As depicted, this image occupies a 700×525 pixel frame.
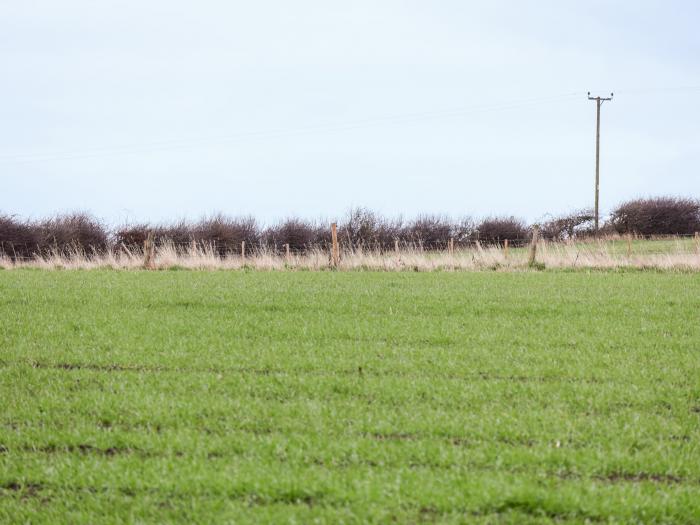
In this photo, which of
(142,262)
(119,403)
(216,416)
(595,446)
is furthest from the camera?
(142,262)

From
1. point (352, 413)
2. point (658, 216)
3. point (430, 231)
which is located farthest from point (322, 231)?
point (352, 413)

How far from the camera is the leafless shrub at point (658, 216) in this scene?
48.8 m

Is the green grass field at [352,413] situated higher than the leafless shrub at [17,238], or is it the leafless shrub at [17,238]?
the leafless shrub at [17,238]

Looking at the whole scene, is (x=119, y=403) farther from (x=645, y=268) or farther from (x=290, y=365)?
(x=645, y=268)

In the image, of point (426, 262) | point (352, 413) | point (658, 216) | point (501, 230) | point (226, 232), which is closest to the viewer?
point (352, 413)

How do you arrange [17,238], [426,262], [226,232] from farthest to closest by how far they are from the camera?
[226,232] < [17,238] < [426,262]

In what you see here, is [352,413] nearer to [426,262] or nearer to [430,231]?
[426,262]

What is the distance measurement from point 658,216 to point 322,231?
77.1 ft

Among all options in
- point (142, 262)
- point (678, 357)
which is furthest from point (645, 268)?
point (142, 262)

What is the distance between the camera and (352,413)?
22.0 feet

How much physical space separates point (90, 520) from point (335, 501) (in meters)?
1.59

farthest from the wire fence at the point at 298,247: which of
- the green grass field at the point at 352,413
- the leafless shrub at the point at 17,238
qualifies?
the green grass field at the point at 352,413

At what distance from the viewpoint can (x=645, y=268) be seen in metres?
23.7

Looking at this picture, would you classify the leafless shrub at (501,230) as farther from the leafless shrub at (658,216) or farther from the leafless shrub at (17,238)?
the leafless shrub at (17,238)
